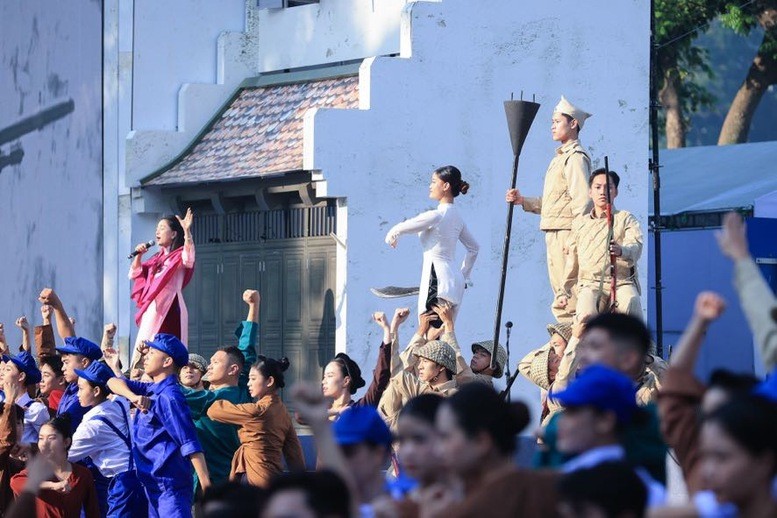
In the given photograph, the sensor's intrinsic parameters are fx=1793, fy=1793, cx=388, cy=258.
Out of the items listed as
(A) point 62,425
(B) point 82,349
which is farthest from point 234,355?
(A) point 62,425

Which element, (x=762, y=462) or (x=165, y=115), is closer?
(x=762, y=462)

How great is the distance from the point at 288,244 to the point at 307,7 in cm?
298

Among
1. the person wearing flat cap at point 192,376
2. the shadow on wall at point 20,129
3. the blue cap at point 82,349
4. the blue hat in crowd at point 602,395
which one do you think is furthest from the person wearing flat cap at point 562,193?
the shadow on wall at point 20,129

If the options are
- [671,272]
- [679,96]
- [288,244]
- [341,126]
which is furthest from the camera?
[679,96]

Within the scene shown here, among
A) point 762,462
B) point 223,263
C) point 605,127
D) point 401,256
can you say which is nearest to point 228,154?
point 223,263

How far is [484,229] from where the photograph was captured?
756 inches

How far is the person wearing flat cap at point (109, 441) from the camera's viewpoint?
43.7 feet

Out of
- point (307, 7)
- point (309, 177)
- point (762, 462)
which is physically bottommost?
point (762, 462)

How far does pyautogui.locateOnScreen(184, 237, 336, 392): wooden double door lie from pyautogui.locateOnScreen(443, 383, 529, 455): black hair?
40.0 ft

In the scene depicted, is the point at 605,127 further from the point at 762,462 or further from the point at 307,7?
the point at 762,462

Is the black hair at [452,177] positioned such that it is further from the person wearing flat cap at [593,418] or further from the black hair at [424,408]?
the person wearing flat cap at [593,418]

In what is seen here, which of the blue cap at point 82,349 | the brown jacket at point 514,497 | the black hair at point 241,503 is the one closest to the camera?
the brown jacket at point 514,497

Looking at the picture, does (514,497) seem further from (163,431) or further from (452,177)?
(452,177)

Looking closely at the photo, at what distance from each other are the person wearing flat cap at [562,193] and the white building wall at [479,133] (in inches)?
166
